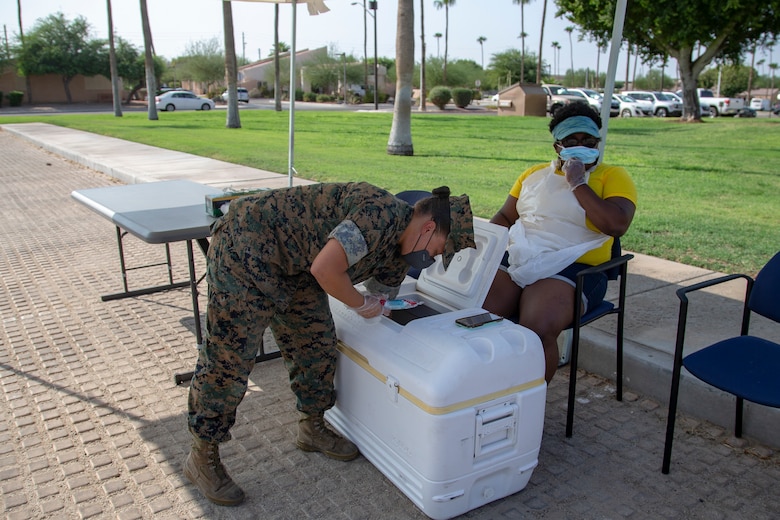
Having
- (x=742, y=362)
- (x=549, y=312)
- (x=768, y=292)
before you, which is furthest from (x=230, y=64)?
(x=742, y=362)

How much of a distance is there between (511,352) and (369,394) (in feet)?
2.10

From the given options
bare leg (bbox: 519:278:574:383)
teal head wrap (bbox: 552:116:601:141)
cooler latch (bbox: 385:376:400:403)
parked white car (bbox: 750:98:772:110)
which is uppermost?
parked white car (bbox: 750:98:772:110)

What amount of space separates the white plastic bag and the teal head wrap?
226 mm

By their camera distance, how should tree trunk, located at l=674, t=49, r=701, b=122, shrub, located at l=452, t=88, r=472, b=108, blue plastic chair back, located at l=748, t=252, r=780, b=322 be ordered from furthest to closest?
shrub, located at l=452, t=88, r=472, b=108, tree trunk, located at l=674, t=49, r=701, b=122, blue plastic chair back, located at l=748, t=252, r=780, b=322

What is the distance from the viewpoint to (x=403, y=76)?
1333cm

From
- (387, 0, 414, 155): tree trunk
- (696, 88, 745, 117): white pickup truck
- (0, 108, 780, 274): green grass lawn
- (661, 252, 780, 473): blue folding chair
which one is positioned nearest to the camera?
(661, 252, 780, 473): blue folding chair

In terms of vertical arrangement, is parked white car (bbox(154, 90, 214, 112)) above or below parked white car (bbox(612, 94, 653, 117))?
above

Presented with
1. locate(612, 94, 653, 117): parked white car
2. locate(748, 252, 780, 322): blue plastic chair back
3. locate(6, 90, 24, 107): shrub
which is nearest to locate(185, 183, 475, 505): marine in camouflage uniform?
locate(748, 252, 780, 322): blue plastic chair back

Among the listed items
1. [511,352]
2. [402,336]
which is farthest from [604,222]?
[402,336]

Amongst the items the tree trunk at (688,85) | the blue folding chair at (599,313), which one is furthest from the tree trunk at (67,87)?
the blue folding chair at (599,313)

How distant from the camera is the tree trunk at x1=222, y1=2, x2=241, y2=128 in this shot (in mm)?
21781

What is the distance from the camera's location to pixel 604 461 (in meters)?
2.88

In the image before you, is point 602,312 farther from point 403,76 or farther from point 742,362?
point 403,76

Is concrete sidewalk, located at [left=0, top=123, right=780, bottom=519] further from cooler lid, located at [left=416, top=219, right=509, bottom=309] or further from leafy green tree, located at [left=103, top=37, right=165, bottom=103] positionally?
leafy green tree, located at [left=103, top=37, right=165, bottom=103]
